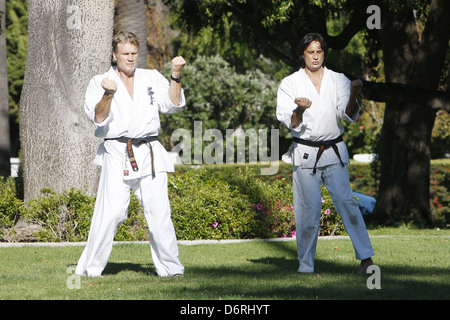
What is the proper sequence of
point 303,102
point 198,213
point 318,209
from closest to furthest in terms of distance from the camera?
point 303,102, point 318,209, point 198,213

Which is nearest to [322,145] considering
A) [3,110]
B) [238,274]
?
[238,274]

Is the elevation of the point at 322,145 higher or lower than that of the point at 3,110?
lower

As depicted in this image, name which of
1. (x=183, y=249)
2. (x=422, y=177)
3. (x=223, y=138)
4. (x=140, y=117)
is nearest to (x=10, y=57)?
(x=223, y=138)

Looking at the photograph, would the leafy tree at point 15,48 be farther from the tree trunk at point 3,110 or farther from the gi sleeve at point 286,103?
the gi sleeve at point 286,103

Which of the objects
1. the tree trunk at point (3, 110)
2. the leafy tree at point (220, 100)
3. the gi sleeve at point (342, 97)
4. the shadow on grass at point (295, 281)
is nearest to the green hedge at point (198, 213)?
the shadow on grass at point (295, 281)

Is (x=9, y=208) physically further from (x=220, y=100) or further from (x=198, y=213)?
(x=220, y=100)

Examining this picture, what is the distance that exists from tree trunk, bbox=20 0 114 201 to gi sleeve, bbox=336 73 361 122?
4.82m

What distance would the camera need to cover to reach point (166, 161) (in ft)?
21.1

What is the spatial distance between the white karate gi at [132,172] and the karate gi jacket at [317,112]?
1031mm

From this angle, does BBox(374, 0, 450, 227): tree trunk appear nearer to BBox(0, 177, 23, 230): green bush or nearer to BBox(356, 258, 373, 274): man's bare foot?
BBox(0, 177, 23, 230): green bush

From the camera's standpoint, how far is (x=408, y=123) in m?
14.3

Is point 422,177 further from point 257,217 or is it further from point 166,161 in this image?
point 166,161

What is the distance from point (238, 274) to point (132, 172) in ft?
4.60

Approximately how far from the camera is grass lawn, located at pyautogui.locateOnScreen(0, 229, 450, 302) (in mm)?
5465
